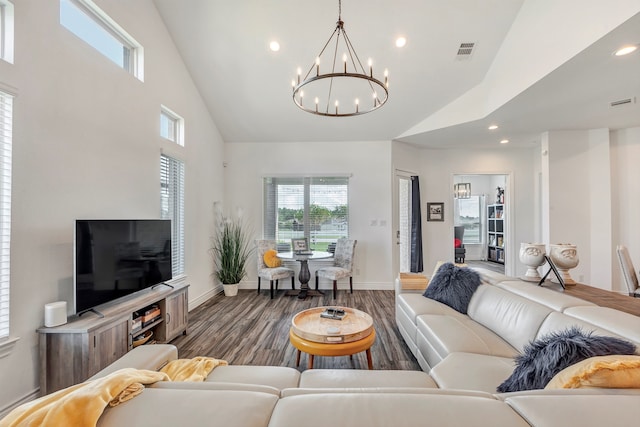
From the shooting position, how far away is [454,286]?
2.86 meters

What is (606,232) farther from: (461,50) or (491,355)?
(491,355)

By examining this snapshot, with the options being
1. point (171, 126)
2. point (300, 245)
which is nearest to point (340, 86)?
point (171, 126)

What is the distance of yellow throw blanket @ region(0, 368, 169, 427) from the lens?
715 millimetres

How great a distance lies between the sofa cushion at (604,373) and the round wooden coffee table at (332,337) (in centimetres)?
131

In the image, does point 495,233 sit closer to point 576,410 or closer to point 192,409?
point 576,410

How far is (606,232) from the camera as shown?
14.3ft

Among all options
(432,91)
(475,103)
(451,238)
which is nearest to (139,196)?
(432,91)

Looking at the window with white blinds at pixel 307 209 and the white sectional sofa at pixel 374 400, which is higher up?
the window with white blinds at pixel 307 209

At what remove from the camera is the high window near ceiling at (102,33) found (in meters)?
2.36

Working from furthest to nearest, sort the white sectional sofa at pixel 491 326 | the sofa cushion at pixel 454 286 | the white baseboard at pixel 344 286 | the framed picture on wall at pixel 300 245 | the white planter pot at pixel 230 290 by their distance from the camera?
1. the white baseboard at pixel 344 286
2. the framed picture on wall at pixel 300 245
3. the white planter pot at pixel 230 290
4. the sofa cushion at pixel 454 286
5. the white sectional sofa at pixel 491 326

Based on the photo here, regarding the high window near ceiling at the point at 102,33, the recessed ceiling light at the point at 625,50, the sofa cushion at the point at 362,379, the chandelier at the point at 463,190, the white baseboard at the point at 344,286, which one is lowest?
the white baseboard at the point at 344,286

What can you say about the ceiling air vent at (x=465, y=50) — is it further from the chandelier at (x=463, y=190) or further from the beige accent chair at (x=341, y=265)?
the chandelier at (x=463, y=190)

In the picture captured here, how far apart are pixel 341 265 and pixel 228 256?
2.02m

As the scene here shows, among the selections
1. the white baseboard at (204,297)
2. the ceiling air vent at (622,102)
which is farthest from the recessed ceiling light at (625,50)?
the white baseboard at (204,297)
